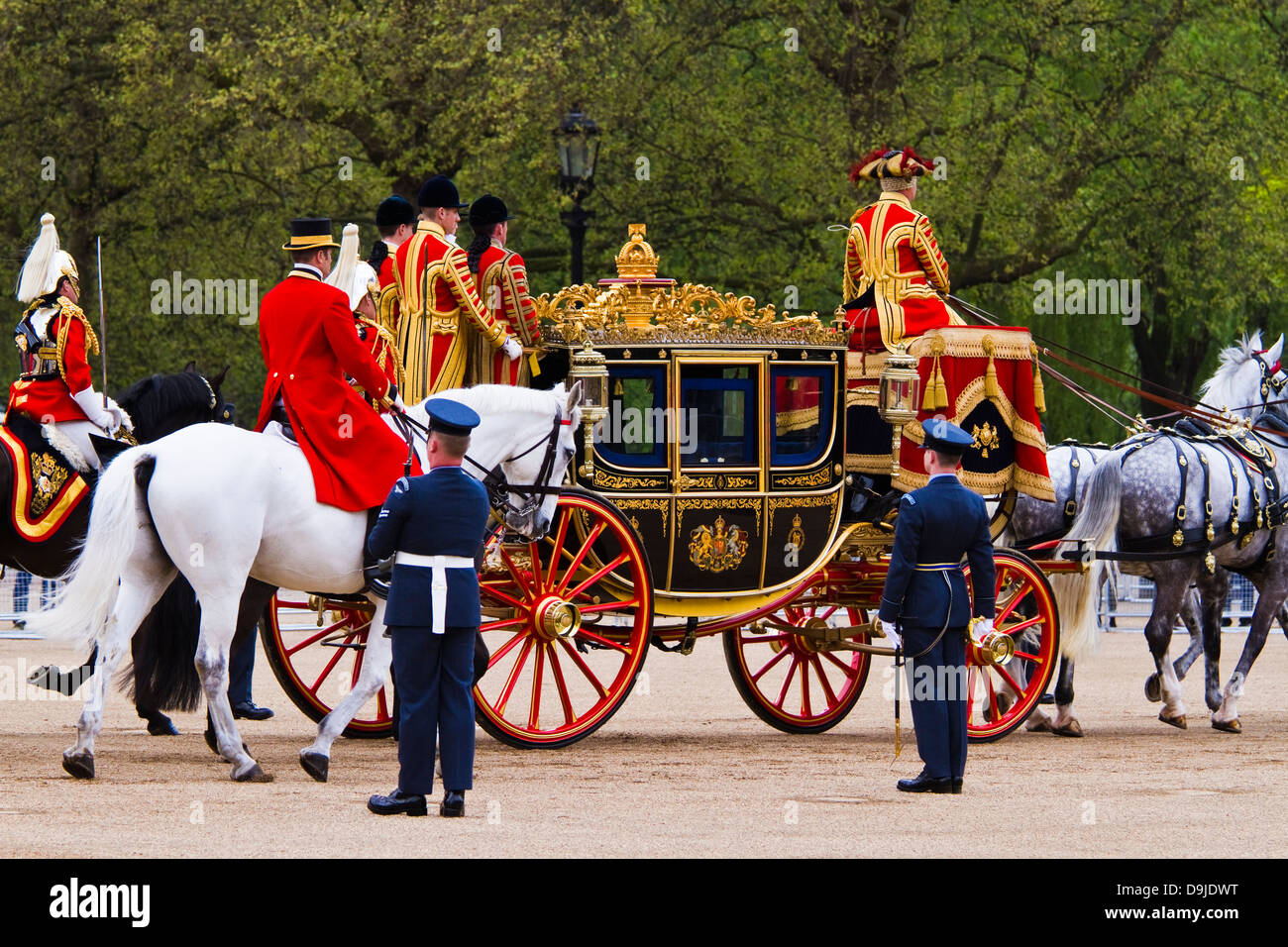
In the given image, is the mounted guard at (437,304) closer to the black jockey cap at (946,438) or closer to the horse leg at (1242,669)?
the black jockey cap at (946,438)

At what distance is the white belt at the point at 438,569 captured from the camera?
7730 mm

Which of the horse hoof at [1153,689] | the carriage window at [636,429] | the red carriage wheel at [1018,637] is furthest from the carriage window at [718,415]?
the horse hoof at [1153,689]

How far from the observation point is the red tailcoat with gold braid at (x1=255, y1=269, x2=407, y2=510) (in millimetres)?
8930

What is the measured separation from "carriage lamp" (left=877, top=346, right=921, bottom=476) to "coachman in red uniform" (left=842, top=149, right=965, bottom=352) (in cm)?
25

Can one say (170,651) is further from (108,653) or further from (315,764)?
(315,764)

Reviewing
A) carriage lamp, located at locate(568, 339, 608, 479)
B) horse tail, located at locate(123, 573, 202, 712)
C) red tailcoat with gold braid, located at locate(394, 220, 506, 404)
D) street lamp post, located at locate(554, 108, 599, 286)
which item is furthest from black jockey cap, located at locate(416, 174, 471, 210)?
street lamp post, located at locate(554, 108, 599, 286)

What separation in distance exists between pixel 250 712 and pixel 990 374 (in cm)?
445

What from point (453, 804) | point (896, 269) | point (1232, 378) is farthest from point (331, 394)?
point (1232, 378)

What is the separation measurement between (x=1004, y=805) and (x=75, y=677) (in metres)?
4.99

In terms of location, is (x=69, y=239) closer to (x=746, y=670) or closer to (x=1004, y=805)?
(x=746, y=670)

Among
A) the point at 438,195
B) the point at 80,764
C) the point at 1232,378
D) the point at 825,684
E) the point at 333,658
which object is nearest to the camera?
the point at 80,764

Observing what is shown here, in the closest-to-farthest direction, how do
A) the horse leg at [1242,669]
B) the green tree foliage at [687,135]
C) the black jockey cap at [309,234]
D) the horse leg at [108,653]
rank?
the horse leg at [108,653], the black jockey cap at [309,234], the horse leg at [1242,669], the green tree foliage at [687,135]

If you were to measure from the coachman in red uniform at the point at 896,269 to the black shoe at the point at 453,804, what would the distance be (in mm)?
3973

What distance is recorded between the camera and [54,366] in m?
10.4
